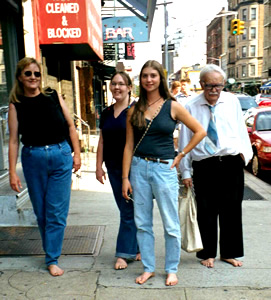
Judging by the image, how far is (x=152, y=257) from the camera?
3258 millimetres

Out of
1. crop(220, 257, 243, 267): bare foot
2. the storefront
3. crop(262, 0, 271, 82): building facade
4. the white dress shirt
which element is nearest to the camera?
the white dress shirt

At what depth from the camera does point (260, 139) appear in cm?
880

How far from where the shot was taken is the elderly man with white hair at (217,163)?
11.1 ft

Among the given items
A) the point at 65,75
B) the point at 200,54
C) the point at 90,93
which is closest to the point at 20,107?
the point at 65,75

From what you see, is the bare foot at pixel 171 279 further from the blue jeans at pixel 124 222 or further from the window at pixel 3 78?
the window at pixel 3 78

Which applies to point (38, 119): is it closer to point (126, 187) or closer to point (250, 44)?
point (126, 187)

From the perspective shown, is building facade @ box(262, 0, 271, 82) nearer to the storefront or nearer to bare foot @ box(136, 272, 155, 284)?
the storefront

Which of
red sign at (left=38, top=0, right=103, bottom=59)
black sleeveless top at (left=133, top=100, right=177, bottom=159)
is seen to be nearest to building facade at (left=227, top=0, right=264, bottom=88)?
red sign at (left=38, top=0, right=103, bottom=59)

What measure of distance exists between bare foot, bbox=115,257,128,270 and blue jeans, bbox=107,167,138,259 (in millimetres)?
37

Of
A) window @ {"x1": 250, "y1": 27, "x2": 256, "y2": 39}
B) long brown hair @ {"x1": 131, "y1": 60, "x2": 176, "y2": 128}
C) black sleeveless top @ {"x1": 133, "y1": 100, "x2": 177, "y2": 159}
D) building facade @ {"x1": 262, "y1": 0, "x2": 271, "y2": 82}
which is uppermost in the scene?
window @ {"x1": 250, "y1": 27, "x2": 256, "y2": 39}

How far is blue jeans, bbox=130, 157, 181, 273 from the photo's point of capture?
3.03 m

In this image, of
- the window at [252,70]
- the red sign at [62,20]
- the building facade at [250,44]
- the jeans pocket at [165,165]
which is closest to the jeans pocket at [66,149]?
the jeans pocket at [165,165]

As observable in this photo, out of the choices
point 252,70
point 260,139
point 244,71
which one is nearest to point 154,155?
point 260,139

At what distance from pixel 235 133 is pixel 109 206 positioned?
2.95m
